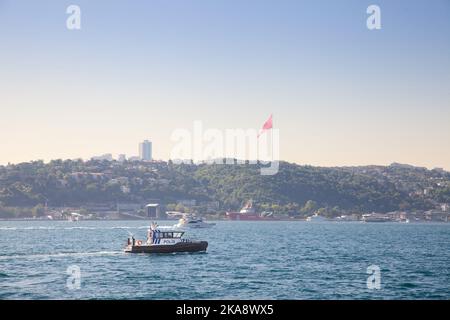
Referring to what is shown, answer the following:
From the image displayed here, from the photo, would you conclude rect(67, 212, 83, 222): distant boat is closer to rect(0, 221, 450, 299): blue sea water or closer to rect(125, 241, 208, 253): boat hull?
rect(125, 241, 208, 253): boat hull

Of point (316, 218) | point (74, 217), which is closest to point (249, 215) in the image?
point (316, 218)

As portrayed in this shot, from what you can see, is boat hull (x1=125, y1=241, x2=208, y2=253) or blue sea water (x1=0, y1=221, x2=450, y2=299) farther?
boat hull (x1=125, y1=241, x2=208, y2=253)

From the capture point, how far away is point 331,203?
14950 centimetres

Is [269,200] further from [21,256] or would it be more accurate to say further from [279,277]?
[279,277]

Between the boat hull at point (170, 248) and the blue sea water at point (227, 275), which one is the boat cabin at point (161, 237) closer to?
the boat hull at point (170, 248)

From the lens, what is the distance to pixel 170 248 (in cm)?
5094

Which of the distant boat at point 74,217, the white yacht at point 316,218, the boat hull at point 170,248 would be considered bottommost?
the white yacht at point 316,218

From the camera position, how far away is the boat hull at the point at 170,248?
50250mm

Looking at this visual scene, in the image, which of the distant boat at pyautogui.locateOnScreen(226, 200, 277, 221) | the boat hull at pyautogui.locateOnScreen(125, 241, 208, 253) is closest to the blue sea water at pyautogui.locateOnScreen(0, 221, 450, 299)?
the boat hull at pyautogui.locateOnScreen(125, 241, 208, 253)

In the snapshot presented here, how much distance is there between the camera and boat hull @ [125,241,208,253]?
165ft

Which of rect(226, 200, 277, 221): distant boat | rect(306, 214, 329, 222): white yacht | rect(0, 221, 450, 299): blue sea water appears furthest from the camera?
rect(226, 200, 277, 221): distant boat

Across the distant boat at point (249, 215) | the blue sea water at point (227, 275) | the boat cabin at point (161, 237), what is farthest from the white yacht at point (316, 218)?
the boat cabin at point (161, 237)
